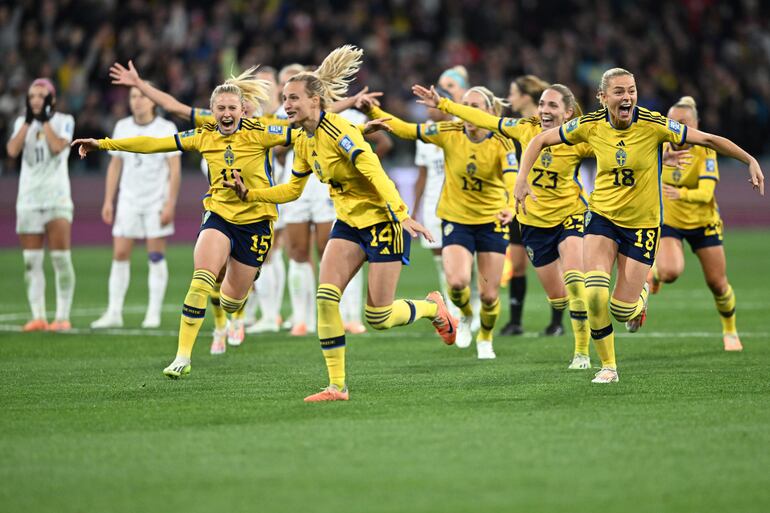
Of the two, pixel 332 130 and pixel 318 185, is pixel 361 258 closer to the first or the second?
pixel 332 130

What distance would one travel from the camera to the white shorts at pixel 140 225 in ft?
45.5

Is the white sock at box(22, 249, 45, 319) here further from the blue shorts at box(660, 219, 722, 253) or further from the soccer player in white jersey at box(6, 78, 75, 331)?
the blue shorts at box(660, 219, 722, 253)

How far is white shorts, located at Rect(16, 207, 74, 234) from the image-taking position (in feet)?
44.9

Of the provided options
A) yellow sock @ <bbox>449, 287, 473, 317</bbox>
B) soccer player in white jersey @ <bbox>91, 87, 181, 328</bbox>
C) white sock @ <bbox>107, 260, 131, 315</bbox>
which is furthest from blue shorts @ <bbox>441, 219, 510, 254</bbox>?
white sock @ <bbox>107, 260, 131, 315</bbox>

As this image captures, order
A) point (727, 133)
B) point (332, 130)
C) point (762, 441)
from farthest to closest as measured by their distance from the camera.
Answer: point (727, 133) → point (332, 130) → point (762, 441)

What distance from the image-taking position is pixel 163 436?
727 centimetres

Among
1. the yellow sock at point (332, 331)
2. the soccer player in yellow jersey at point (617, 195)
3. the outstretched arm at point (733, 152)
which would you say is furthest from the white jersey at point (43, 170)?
the outstretched arm at point (733, 152)

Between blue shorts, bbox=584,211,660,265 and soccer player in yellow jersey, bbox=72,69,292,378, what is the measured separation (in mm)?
2568

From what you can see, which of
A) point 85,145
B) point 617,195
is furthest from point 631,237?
point 85,145

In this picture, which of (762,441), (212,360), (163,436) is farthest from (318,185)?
(762,441)

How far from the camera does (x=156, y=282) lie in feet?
45.8

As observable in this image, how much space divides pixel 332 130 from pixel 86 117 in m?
15.8

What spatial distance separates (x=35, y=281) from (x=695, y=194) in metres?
7.36

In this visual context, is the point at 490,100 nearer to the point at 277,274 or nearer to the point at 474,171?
the point at 474,171
